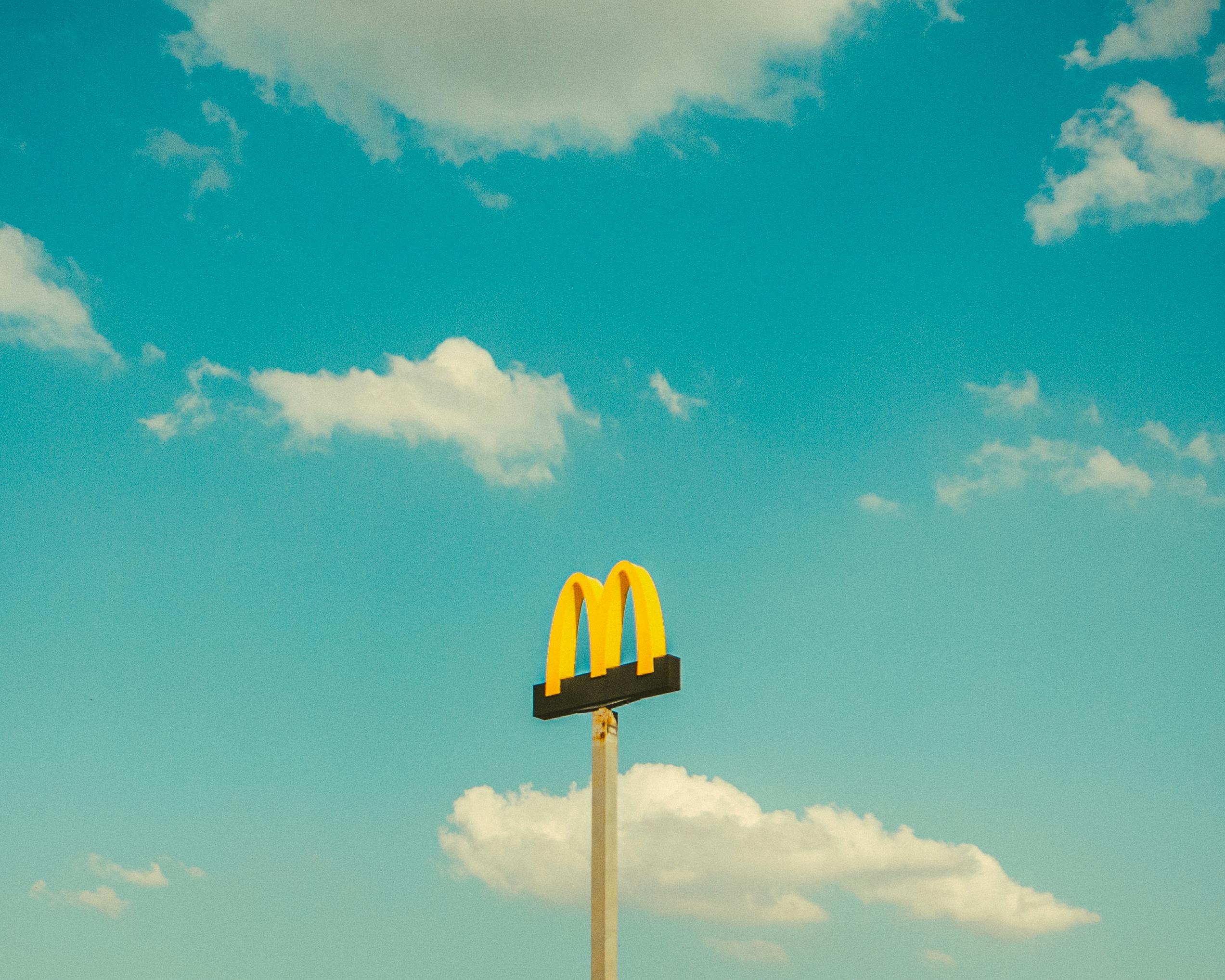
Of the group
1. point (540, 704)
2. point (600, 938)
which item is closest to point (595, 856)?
point (600, 938)

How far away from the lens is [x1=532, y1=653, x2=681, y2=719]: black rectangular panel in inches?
757

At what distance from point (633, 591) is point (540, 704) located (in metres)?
2.43

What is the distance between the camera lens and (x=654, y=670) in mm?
19328

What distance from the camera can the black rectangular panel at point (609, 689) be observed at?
63.1 ft

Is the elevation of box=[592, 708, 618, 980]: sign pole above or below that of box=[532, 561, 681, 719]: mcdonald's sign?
below

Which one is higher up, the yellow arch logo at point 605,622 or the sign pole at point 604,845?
the yellow arch logo at point 605,622

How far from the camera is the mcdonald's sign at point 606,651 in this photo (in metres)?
19.4

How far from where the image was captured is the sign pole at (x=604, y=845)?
19250 mm

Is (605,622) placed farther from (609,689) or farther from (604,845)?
(604,845)

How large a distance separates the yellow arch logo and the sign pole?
0.85 meters

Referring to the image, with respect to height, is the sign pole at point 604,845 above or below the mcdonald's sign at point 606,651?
below

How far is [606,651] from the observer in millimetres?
20188

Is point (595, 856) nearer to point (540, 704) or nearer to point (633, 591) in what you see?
point (540, 704)

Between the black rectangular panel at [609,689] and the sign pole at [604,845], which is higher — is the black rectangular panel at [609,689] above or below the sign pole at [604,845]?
above
